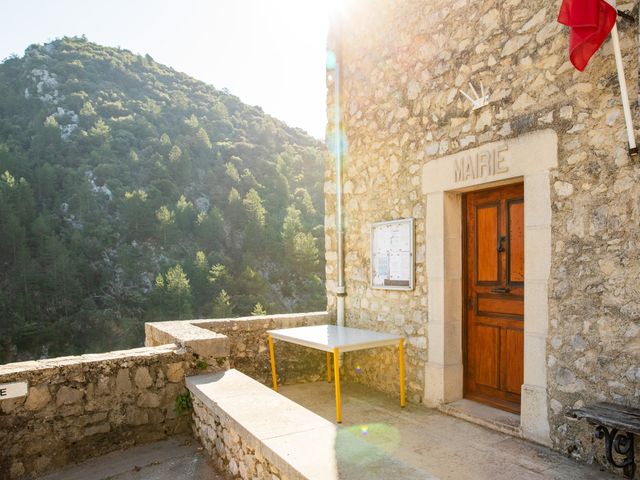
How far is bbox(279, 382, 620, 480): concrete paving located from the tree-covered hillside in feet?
101

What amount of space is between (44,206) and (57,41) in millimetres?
22712

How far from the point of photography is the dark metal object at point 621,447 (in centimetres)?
249

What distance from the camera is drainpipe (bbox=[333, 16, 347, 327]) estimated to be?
5.37 m

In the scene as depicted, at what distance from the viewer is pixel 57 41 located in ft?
155

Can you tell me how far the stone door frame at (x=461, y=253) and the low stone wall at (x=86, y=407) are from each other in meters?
2.20

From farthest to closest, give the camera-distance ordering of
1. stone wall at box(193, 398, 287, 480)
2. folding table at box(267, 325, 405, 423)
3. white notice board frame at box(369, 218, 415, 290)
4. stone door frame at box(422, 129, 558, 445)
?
1. white notice board frame at box(369, 218, 415, 290)
2. folding table at box(267, 325, 405, 423)
3. stone door frame at box(422, 129, 558, 445)
4. stone wall at box(193, 398, 287, 480)

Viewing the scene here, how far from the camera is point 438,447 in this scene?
124 inches

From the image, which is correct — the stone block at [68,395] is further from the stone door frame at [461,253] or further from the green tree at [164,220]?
the green tree at [164,220]

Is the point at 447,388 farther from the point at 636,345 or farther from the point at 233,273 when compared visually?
the point at 233,273

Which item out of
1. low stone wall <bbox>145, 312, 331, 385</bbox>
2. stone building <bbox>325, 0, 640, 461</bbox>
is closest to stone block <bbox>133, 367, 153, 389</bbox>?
low stone wall <bbox>145, 312, 331, 385</bbox>

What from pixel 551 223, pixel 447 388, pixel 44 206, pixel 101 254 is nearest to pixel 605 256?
pixel 551 223

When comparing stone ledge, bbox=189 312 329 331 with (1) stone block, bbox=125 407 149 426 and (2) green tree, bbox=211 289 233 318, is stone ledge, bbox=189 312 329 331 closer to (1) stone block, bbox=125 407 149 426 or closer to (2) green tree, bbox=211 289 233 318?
(1) stone block, bbox=125 407 149 426

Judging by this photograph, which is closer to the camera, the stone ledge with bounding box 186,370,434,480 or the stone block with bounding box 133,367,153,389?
the stone ledge with bounding box 186,370,434,480

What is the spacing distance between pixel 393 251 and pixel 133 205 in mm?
36482
